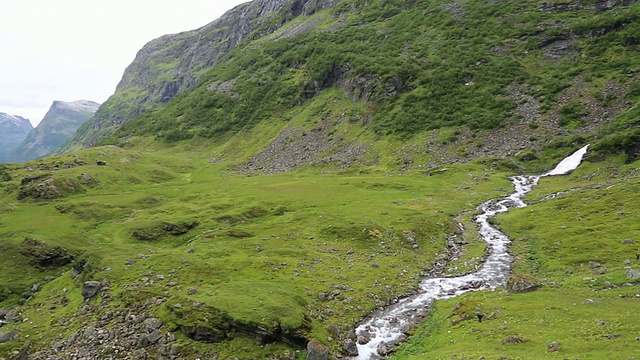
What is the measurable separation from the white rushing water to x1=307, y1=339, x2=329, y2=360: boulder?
2.64 meters

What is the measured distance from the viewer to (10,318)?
33.4m

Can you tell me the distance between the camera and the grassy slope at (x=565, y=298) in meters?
21.0

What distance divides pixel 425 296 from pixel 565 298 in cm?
1107

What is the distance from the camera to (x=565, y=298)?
27406mm

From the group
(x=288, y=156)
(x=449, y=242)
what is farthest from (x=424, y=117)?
(x=449, y=242)

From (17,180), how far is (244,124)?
3388 inches

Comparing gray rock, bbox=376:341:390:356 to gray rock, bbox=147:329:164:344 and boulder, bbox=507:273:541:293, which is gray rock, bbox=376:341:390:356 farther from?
gray rock, bbox=147:329:164:344

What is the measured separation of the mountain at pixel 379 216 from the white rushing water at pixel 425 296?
0.30m

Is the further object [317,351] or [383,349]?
[383,349]

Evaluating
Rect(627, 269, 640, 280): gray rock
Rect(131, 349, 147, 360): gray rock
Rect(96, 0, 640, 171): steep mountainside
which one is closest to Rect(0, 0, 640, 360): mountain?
Rect(131, 349, 147, 360): gray rock

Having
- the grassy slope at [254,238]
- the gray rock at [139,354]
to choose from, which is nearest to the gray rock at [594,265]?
the grassy slope at [254,238]

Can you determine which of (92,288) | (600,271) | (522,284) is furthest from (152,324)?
(600,271)

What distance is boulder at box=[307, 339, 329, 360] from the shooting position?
24.8 m

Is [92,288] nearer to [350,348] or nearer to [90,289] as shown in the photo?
[90,289]
